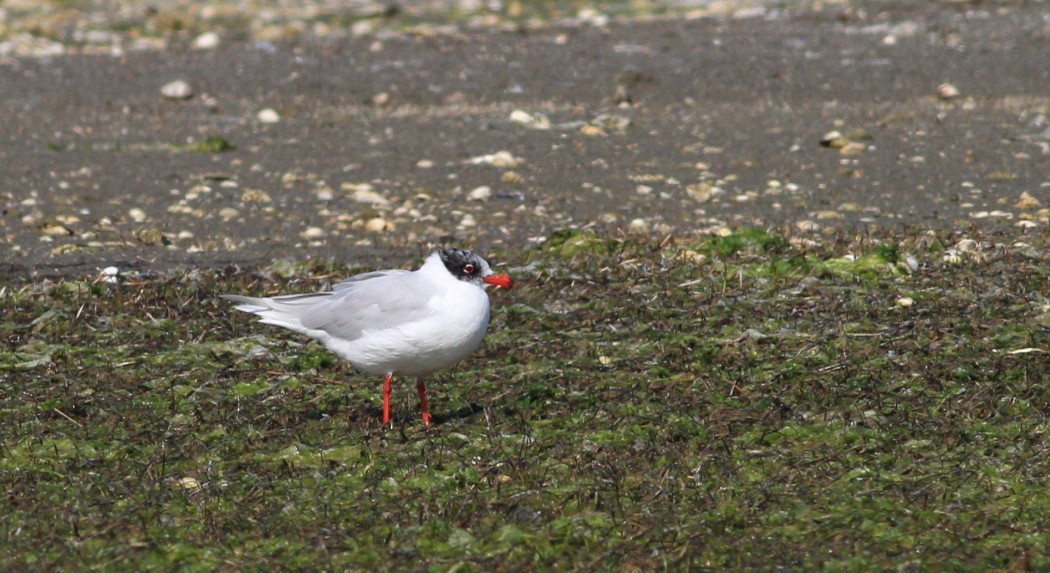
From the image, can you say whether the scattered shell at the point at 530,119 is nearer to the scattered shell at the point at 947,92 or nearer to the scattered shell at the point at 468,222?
the scattered shell at the point at 468,222

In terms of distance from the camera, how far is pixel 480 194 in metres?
11.8

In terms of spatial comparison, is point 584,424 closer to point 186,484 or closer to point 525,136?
point 186,484

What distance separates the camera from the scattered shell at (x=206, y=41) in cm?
1723

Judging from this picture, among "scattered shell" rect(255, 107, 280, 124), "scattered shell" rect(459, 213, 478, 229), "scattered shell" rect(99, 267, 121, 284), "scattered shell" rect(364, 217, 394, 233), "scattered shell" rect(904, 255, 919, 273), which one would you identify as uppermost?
"scattered shell" rect(99, 267, 121, 284)

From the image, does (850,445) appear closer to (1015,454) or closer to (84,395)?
(1015,454)

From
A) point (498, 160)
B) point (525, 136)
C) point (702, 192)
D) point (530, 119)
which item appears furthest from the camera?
point (530, 119)

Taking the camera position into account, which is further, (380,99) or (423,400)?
(380,99)

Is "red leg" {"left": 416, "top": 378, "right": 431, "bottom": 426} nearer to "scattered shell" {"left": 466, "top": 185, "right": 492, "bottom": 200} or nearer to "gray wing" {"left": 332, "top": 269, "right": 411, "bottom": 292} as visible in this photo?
"gray wing" {"left": 332, "top": 269, "right": 411, "bottom": 292}

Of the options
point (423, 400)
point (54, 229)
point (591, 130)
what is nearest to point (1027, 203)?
point (591, 130)

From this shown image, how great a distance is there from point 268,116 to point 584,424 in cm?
847

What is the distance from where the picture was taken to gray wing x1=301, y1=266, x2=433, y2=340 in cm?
668

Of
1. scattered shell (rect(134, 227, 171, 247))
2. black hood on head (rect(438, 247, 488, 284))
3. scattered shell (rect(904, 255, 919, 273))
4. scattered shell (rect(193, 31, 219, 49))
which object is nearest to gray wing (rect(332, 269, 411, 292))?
black hood on head (rect(438, 247, 488, 284))

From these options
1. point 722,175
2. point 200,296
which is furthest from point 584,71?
point 200,296

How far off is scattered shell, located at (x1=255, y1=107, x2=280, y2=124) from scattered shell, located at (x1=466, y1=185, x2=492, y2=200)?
11.1 feet
